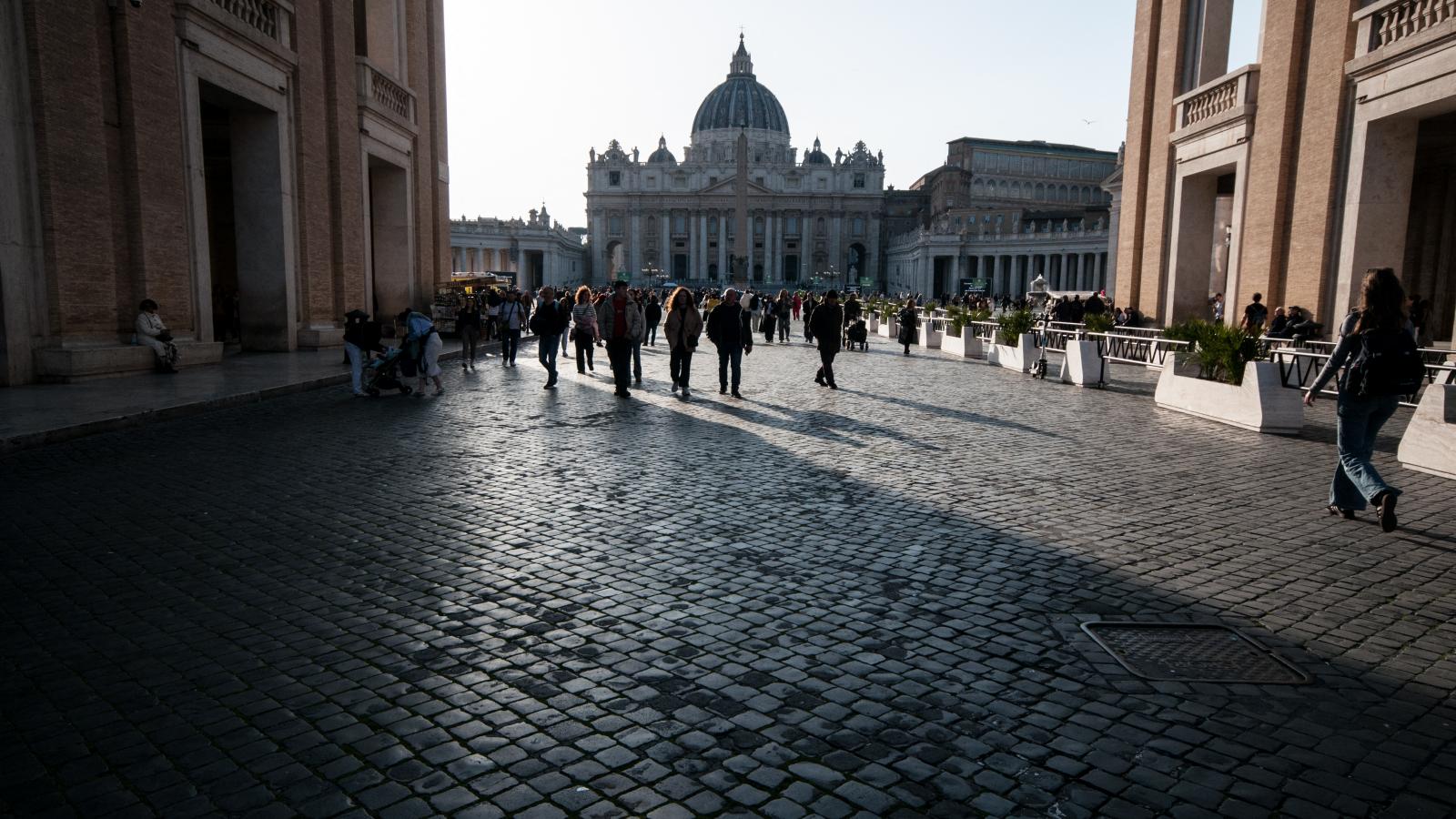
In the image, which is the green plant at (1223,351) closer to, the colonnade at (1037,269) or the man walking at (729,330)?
the man walking at (729,330)

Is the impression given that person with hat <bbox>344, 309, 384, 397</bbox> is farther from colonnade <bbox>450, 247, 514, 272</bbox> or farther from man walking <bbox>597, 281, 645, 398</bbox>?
colonnade <bbox>450, 247, 514, 272</bbox>

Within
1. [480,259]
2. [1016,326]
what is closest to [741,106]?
[480,259]

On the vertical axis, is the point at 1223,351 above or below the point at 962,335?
above

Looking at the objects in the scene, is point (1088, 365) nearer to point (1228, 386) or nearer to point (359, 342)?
point (1228, 386)

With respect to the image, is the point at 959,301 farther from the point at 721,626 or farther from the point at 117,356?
the point at 721,626

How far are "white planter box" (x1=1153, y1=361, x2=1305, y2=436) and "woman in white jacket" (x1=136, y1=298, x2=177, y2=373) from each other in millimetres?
13869

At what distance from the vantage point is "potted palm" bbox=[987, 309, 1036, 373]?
1734 cm

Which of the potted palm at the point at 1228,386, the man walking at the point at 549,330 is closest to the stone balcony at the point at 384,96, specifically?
the man walking at the point at 549,330

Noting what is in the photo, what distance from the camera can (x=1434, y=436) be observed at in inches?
293

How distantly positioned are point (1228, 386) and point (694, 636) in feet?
29.4

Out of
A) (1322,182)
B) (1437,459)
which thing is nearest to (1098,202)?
(1322,182)

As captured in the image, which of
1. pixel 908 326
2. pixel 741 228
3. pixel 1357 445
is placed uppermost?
pixel 741 228

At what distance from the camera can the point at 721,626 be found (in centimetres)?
400

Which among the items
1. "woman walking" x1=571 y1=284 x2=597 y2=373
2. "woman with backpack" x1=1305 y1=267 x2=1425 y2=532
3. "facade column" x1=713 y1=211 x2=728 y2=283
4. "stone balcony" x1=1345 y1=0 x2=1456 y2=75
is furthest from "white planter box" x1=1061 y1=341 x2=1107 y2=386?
"facade column" x1=713 y1=211 x2=728 y2=283
